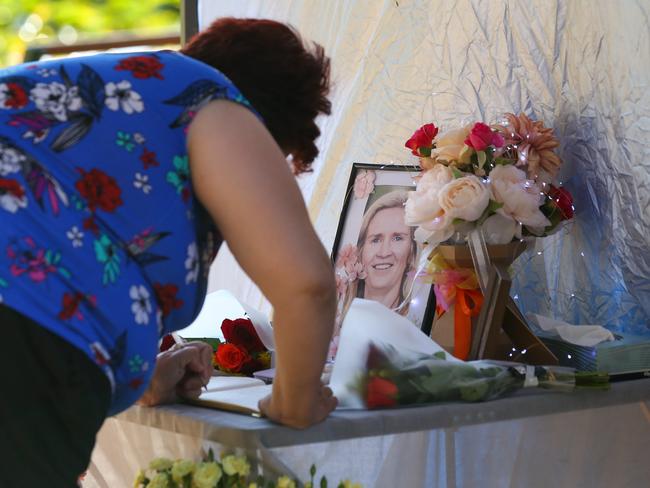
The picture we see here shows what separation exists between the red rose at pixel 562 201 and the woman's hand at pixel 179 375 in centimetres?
63

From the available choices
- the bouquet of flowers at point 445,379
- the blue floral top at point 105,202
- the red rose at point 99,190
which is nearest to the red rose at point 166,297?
the blue floral top at point 105,202

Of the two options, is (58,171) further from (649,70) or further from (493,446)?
(649,70)

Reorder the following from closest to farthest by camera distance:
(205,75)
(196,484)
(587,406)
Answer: (205,75) → (196,484) → (587,406)

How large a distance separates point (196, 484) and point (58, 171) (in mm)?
425

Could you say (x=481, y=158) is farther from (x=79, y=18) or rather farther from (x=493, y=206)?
(x=79, y=18)

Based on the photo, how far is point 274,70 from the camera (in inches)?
A: 44.9

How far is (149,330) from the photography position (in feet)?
3.12

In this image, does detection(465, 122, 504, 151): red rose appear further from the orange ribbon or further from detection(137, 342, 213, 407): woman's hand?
detection(137, 342, 213, 407): woman's hand

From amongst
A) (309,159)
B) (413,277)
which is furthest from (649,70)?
(309,159)

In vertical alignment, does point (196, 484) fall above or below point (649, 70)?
below

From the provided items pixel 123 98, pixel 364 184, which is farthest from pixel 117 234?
pixel 364 184

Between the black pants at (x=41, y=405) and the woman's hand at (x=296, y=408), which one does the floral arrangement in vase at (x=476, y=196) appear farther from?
the black pants at (x=41, y=405)

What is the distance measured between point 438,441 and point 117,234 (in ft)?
1.86

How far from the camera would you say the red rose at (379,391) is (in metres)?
1.22
